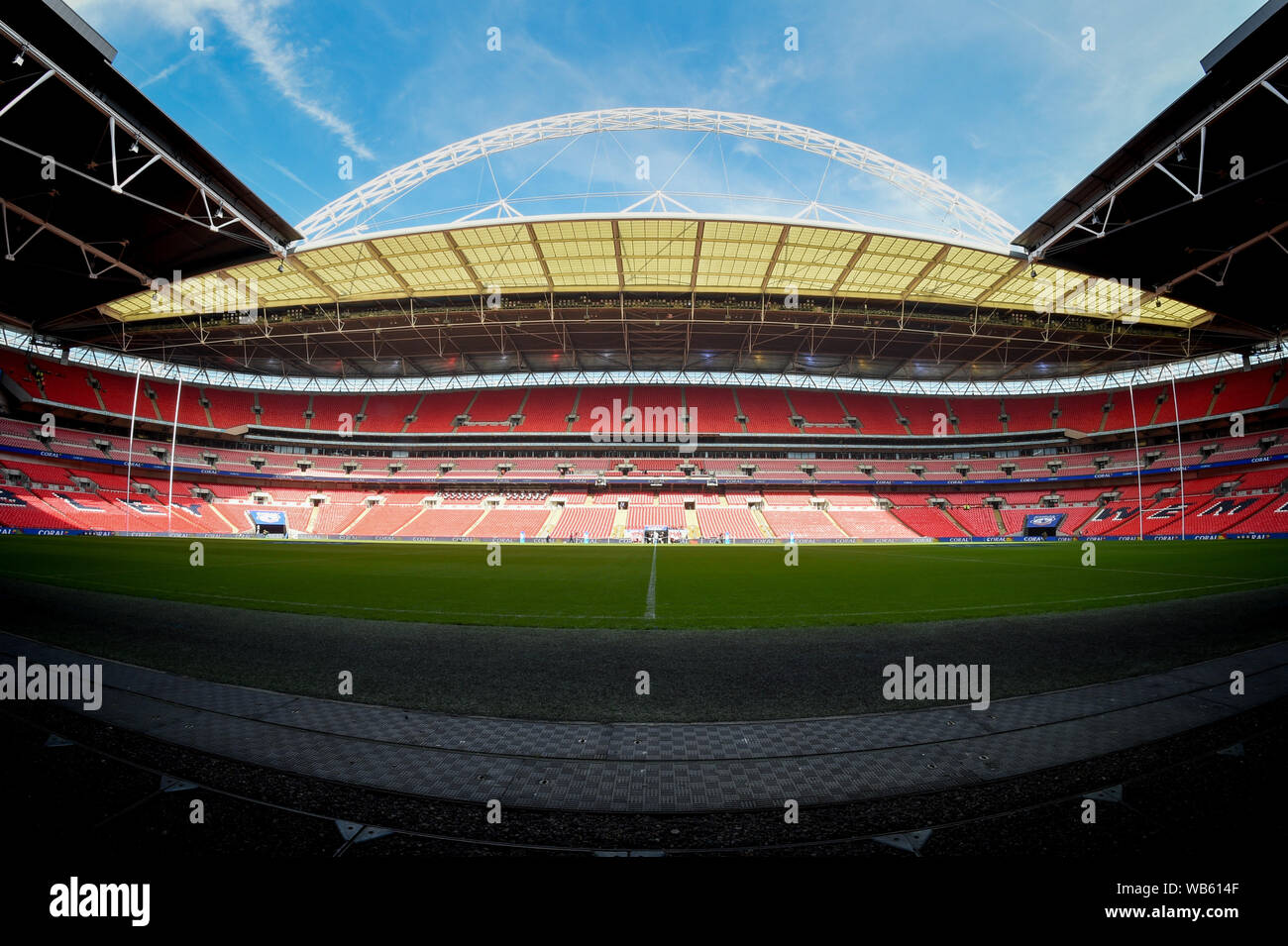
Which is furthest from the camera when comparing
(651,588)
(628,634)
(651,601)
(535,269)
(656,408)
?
(656,408)

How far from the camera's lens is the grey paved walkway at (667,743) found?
2.36 metres

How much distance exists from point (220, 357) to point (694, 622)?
65.6 metres

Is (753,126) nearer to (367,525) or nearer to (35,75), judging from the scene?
(35,75)

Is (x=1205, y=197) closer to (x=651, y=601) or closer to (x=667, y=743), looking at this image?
(x=651, y=601)

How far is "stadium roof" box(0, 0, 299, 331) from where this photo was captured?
15.6m

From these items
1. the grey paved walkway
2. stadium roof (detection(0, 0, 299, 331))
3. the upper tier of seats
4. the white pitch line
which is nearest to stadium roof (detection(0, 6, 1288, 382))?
stadium roof (detection(0, 0, 299, 331))

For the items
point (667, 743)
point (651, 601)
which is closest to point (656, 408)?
point (651, 601)

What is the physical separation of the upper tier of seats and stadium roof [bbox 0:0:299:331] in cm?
3001

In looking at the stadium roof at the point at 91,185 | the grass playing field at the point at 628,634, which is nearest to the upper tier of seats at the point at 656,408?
the stadium roof at the point at 91,185

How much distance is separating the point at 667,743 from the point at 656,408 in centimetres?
5770

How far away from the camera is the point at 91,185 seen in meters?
20.4

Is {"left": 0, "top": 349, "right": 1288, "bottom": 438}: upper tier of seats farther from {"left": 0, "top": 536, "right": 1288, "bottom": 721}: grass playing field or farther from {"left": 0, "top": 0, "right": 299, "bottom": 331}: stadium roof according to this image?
{"left": 0, "top": 536, "right": 1288, "bottom": 721}: grass playing field
